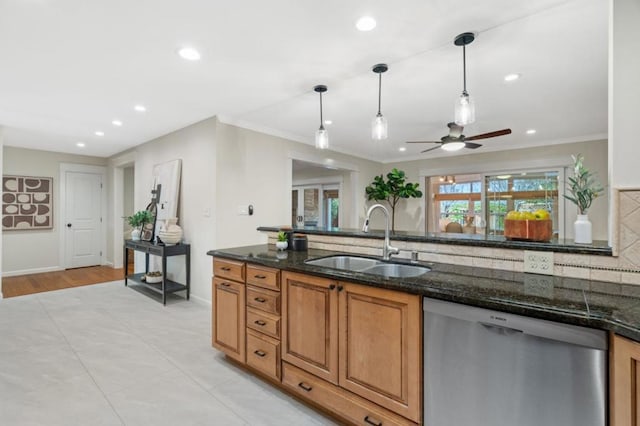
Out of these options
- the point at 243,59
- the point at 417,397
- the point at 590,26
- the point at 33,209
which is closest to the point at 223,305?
the point at 417,397

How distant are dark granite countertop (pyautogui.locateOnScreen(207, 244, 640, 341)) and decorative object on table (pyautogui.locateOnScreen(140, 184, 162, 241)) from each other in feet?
12.4

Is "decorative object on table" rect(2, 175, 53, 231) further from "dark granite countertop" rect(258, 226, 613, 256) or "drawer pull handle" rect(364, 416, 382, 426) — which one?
"drawer pull handle" rect(364, 416, 382, 426)

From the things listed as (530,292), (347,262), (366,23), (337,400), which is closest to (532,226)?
(530,292)

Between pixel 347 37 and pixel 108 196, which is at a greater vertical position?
pixel 347 37

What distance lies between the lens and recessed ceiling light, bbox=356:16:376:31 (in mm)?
1997

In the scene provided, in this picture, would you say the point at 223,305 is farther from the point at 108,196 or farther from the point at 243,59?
the point at 108,196

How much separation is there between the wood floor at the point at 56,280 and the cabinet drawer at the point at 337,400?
4.83 meters

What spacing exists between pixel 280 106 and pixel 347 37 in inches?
63.8

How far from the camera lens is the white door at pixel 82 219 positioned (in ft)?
21.2

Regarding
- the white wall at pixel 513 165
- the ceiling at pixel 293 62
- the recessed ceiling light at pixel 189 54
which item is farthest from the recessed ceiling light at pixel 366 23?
the white wall at pixel 513 165

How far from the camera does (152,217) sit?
16.0 ft

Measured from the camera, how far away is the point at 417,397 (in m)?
1.49

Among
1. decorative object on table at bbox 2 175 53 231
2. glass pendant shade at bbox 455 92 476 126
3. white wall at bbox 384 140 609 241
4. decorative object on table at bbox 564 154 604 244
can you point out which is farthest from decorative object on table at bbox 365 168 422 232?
decorative object on table at bbox 2 175 53 231

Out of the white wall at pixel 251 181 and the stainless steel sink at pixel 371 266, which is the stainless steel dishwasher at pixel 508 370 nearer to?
the stainless steel sink at pixel 371 266
